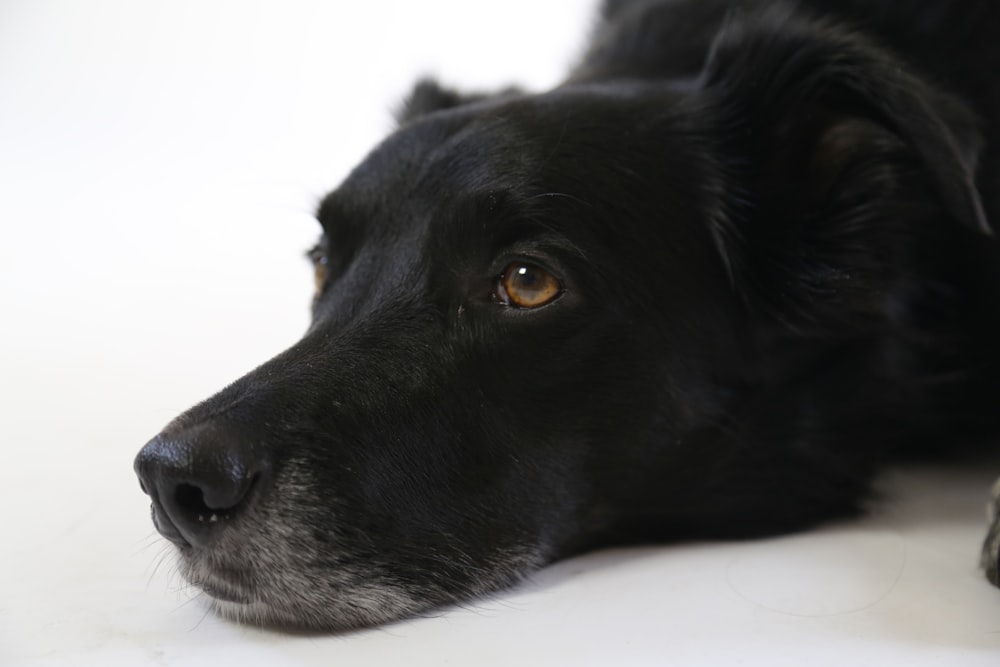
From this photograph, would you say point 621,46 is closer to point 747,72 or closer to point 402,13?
point 747,72

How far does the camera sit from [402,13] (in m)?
5.15

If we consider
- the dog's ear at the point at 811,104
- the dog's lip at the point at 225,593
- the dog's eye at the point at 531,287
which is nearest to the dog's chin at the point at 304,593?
the dog's lip at the point at 225,593

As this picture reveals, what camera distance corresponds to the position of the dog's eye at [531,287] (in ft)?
6.74

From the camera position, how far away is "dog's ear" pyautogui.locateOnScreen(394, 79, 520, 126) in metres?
3.22

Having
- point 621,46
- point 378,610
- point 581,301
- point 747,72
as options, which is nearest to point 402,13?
point 621,46

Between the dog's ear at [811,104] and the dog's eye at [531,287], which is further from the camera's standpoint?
the dog's ear at [811,104]

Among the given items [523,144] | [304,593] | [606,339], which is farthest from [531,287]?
[304,593]

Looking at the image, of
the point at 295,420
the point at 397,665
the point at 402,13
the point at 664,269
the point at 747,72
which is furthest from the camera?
the point at 402,13

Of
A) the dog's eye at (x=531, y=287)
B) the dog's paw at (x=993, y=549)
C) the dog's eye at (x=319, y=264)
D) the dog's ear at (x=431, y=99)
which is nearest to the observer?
the dog's paw at (x=993, y=549)

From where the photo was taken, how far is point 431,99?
10.6ft

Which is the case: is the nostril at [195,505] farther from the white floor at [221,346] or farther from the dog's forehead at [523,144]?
the dog's forehead at [523,144]

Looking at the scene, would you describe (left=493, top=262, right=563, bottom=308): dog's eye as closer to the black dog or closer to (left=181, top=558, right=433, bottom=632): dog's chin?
the black dog

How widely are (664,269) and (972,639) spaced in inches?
35.2

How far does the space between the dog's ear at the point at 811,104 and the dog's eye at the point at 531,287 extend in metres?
0.60
